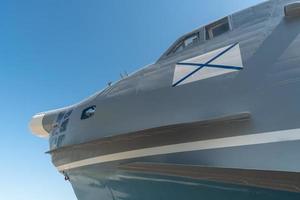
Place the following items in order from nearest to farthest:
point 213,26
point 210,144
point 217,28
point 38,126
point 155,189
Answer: point 210,144 → point 155,189 → point 217,28 → point 213,26 → point 38,126

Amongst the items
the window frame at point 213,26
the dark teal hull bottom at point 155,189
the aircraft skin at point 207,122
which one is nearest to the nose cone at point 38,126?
the dark teal hull bottom at point 155,189

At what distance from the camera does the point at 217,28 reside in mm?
5668

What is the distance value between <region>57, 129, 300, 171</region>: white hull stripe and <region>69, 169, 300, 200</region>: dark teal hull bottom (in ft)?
0.87

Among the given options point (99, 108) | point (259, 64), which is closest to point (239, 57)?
point (259, 64)

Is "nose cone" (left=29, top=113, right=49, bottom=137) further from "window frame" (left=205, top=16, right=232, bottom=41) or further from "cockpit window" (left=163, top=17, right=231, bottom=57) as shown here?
"window frame" (left=205, top=16, right=232, bottom=41)

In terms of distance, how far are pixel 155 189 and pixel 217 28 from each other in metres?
2.88

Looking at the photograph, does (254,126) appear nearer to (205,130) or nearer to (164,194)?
(205,130)

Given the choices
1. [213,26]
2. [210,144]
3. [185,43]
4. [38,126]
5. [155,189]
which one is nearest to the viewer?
[210,144]

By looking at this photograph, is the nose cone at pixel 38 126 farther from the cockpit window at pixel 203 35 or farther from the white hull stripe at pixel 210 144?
the cockpit window at pixel 203 35

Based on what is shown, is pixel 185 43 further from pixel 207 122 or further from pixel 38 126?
pixel 38 126

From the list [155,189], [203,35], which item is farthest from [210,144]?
[203,35]

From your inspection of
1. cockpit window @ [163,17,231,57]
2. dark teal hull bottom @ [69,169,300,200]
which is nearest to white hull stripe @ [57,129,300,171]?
dark teal hull bottom @ [69,169,300,200]

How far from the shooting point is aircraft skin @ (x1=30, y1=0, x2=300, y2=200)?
380cm

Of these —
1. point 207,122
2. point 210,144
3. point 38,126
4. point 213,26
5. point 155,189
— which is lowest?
point 155,189
